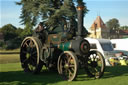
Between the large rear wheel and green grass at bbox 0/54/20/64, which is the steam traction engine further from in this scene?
green grass at bbox 0/54/20/64

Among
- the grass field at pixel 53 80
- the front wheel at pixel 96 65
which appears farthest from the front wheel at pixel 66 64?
the front wheel at pixel 96 65

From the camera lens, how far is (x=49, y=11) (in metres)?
27.3

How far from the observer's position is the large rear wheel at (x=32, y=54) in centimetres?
794

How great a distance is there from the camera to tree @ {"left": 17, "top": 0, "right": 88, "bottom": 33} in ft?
84.9

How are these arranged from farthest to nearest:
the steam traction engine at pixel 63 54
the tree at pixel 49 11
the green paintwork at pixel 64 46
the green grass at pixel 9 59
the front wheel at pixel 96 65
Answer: the tree at pixel 49 11 → the green grass at pixel 9 59 → the green paintwork at pixel 64 46 → the front wheel at pixel 96 65 → the steam traction engine at pixel 63 54

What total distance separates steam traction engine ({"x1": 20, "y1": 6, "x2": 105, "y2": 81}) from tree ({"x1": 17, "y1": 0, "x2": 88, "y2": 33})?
16.2 m

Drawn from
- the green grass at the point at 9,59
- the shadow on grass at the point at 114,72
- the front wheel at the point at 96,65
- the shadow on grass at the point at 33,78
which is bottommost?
the shadow on grass at the point at 114,72

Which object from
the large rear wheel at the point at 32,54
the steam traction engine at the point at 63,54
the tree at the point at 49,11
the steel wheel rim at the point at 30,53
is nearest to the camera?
the steam traction engine at the point at 63,54

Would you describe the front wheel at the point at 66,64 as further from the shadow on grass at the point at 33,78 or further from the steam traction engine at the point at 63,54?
the shadow on grass at the point at 33,78

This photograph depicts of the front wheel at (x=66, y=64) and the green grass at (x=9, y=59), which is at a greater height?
the front wheel at (x=66, y=64)

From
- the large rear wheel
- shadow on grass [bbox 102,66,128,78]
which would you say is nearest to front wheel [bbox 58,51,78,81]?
the large rear wheel

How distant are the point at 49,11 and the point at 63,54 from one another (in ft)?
68.8

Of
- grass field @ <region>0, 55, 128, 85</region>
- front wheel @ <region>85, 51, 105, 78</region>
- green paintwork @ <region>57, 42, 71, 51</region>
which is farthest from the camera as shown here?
green paintwork @ <region>57, 42, 71, 51</region>

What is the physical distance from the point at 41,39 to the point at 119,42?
13.0 m
